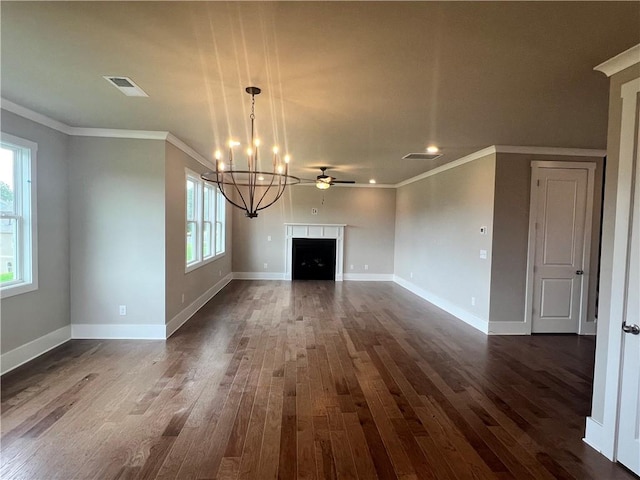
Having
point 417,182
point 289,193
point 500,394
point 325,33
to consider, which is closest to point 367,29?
point 325,33

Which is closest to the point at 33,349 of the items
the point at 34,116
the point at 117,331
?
the point at 117,331

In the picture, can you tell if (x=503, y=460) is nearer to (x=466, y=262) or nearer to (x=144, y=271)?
(x=466, y=262)

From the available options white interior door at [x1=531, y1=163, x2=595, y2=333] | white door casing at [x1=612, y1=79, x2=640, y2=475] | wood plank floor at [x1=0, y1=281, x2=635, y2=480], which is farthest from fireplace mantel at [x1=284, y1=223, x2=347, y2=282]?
white door casing at [x1=612, y1=79, x2=640, y2=475]


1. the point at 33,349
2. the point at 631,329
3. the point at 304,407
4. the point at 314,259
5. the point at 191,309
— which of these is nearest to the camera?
the point at 631,329

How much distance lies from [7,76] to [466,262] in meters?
5.78

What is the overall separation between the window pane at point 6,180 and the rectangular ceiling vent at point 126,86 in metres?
1.50

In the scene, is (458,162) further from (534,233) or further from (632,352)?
(632,352)

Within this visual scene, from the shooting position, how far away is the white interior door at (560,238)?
15.9ft

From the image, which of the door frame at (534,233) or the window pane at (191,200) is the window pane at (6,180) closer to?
the window pane at (191,200)

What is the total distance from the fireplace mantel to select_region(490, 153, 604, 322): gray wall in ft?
15.9

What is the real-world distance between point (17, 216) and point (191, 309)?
2.67 m

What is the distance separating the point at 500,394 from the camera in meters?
3.16

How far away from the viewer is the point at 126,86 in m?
2.86

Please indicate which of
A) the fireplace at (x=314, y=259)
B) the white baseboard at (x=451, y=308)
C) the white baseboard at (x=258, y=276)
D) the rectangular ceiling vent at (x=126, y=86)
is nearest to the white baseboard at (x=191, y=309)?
the white baseboard at (x=258, y=276)
